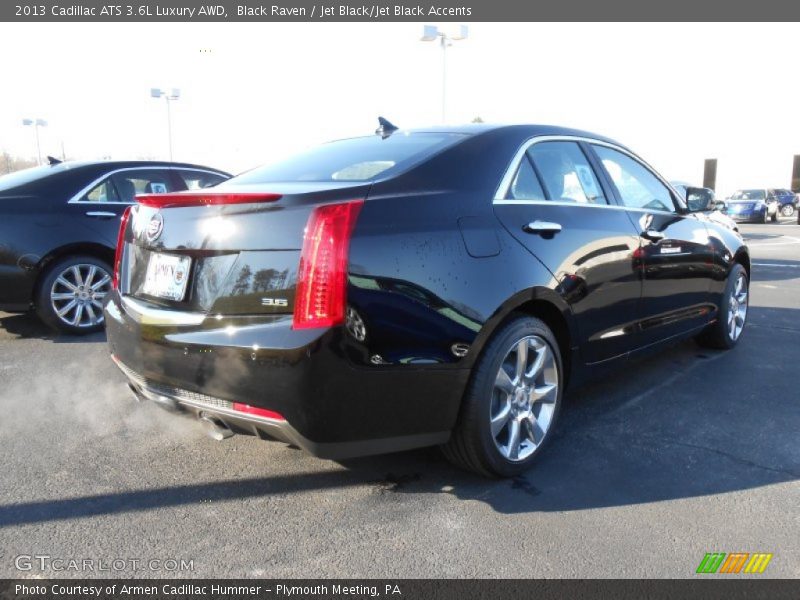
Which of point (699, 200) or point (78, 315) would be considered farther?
point (78, 315)

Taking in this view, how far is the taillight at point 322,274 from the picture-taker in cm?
224

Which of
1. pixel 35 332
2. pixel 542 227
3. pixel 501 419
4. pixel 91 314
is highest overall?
pixel 542 227

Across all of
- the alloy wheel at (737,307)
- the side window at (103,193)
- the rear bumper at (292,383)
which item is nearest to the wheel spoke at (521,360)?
the rear bumper at (292,383)

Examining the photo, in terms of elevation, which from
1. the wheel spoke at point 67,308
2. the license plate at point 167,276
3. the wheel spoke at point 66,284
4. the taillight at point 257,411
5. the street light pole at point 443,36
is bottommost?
the wheel spoke at point 67,308

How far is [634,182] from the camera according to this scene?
13.3ft

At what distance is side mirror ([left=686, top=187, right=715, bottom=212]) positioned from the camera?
4.60 m

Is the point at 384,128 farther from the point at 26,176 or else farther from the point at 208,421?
the point at 26,176

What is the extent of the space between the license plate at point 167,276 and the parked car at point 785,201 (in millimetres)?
33114

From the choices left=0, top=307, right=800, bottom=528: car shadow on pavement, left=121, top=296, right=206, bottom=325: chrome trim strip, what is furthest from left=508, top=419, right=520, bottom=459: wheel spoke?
left=121, top=296, right=206, bottom=325: chrome trim strip

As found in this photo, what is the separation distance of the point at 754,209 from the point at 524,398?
28.0m

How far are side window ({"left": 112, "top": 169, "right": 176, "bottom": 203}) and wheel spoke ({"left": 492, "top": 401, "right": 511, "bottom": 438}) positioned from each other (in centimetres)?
428

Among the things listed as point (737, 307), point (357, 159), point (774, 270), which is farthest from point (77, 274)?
point (774, 270)

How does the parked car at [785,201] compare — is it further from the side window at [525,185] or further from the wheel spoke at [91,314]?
the wheel spoke at [91,314]

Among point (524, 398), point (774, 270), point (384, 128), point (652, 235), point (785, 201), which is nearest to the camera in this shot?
point (524, 398)
